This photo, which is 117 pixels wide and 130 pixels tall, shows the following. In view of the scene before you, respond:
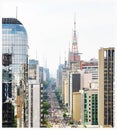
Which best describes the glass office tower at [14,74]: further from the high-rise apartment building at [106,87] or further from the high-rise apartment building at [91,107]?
the high-rise apartment building at [106,87]

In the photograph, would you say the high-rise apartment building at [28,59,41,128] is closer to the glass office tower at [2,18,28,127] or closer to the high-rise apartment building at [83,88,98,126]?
the glass office tower at [2,18,28,127]

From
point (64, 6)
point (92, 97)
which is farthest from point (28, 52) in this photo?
point (92, 97)

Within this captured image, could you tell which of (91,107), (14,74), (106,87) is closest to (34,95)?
(14,74)

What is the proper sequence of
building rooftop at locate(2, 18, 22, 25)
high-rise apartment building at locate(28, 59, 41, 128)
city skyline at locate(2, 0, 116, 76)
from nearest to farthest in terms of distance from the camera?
city skyline at locate(2, 0, 116, 76), building rooftop at locate(2, 18, 22, 25), high-rise apartment building at locate(28, 59, 41, 128)

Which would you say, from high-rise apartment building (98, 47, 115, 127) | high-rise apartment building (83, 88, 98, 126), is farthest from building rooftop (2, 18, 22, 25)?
high-rise apartment building (83, 88, 98, 126)

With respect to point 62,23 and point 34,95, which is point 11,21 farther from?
point 34,95

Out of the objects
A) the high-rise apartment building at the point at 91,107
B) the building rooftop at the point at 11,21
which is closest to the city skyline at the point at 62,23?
the building rooftop at the point at 11,21
